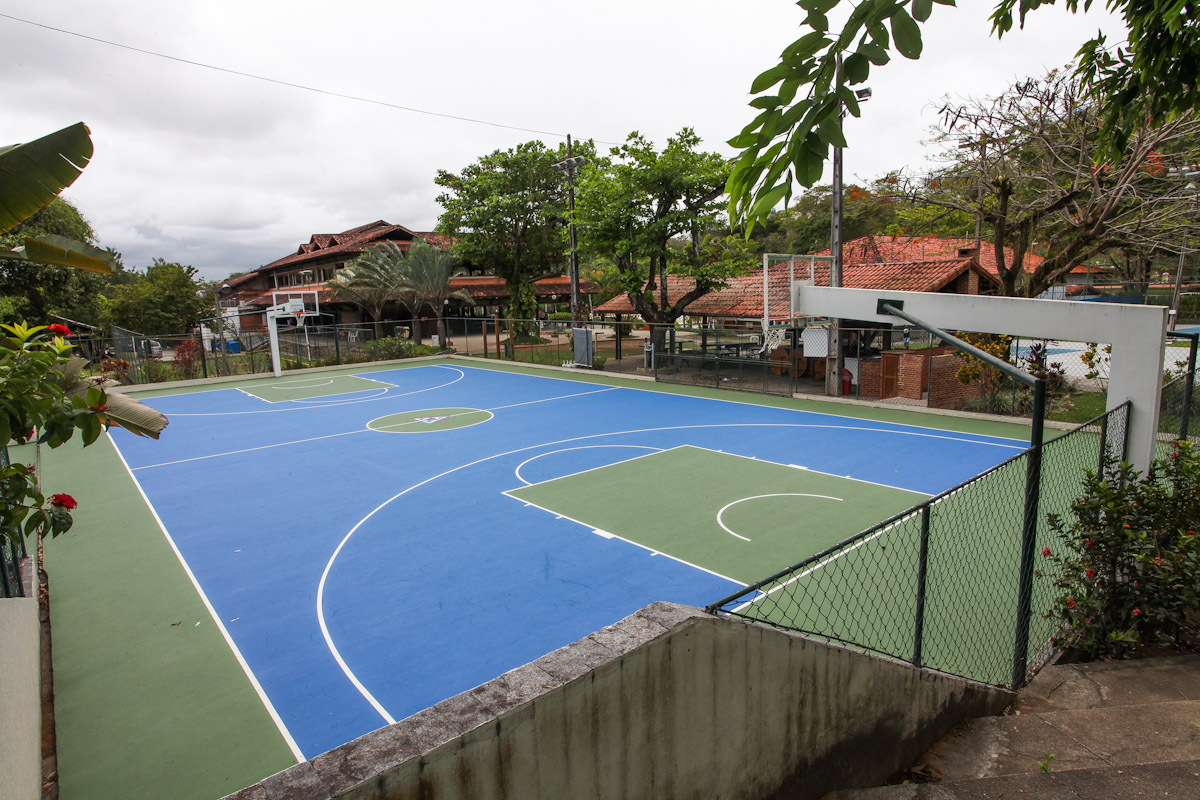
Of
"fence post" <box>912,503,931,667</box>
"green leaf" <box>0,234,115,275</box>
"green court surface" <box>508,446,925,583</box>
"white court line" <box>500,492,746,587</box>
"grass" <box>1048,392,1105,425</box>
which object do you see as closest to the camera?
"fence post" <box>912,503,931,667</box>

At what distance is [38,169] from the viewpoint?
4.15 m

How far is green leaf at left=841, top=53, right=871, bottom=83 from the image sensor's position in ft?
7.02

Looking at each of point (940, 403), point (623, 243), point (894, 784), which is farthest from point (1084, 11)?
point (623, 243)

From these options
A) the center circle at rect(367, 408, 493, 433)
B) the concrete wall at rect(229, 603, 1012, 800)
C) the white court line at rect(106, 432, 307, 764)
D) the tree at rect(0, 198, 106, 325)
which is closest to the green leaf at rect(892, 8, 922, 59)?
the concrete wall at rect(229, 603, 1012, 800)

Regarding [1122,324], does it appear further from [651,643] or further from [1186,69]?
[651,643]

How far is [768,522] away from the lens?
1041 centimetres

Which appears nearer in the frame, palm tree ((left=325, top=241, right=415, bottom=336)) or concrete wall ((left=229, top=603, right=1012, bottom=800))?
concrete wall ((left=229, top=603, right=1012, bottom=800))

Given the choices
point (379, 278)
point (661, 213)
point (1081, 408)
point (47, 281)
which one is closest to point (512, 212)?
point (379, 278)

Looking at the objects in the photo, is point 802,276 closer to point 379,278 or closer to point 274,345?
point 274,345

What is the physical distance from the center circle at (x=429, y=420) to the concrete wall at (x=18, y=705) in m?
12.2

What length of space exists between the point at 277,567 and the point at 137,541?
2958 mm

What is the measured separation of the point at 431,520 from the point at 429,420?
8319 mm

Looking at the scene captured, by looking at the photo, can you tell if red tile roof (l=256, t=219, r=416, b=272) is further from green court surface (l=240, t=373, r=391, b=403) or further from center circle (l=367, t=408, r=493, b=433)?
center circle (l=367, t=408, r=493, b=433)

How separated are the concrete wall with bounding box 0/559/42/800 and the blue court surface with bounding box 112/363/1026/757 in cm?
185
